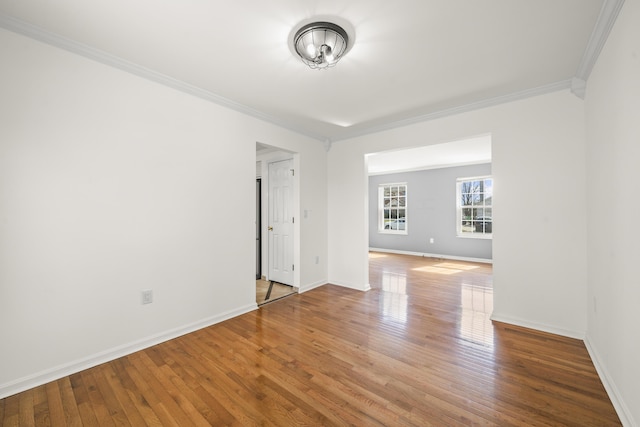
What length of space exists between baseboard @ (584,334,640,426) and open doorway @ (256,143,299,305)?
10.8 feet

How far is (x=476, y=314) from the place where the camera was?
317cm

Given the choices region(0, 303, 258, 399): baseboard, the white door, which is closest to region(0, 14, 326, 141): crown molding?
the white door

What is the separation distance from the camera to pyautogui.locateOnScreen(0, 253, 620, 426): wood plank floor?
160 cm

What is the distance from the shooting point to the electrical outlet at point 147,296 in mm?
2418

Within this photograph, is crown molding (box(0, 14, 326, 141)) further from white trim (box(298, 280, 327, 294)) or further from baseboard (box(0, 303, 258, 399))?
white trim (box(298, 280, 327, 294))

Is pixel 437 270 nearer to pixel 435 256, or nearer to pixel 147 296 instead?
pixel 435 256

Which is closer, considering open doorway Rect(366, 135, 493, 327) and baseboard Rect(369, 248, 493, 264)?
open doorway Rect(366, 135, 493, 327)

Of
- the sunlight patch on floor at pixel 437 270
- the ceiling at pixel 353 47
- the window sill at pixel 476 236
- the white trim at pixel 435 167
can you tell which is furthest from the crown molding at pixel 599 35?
the window sill at pixel 476 236

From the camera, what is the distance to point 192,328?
275 centimetres

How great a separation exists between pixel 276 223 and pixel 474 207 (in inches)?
209

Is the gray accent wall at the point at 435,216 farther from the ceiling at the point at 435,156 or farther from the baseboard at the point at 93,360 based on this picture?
the baseboard at the point at 93,360

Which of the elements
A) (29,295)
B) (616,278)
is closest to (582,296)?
(616,278)

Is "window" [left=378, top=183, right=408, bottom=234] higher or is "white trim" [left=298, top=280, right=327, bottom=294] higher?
"window" [left=378, top=183, right=408, bottom=234]

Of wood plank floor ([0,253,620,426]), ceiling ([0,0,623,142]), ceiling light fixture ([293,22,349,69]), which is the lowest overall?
wood plank floor ([0,253,620,426])
